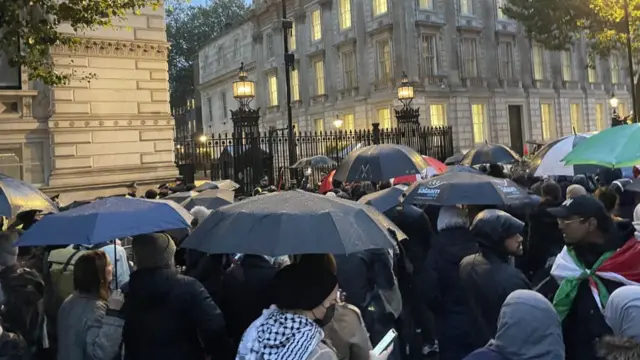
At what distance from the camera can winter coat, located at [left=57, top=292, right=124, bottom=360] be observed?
4414 mm

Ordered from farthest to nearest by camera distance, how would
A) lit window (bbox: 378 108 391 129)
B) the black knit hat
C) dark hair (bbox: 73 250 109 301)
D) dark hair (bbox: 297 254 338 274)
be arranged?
lit window (bbox: 378 108 391 129) → dark hair (bbox: 73 250 109 301) → dark hair (bbox: 297 254 338 274) → the black knit hat

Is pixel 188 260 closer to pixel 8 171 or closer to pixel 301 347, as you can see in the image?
pixel 301 347

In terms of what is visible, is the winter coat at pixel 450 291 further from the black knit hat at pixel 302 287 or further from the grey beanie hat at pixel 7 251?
the grey beanie hat at pixel 7 251

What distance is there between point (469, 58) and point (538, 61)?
6.35 m

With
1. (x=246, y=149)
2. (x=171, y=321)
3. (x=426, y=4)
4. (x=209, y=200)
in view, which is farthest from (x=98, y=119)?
(x=426, y=4)

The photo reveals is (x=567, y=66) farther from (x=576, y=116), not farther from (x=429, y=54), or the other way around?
(x=429, y=54)

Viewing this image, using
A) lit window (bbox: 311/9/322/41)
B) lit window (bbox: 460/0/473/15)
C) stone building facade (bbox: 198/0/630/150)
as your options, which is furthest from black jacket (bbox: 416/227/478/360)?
lit window (bbox: 311/9/322/41)

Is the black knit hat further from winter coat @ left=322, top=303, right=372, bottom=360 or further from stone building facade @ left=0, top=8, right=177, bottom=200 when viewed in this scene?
stone building facade @ left=0, top=8, right=177, bottom=200

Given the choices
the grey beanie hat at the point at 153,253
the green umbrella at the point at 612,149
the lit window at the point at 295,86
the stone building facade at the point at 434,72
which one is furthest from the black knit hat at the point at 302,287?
the lit window at the point at 295,86

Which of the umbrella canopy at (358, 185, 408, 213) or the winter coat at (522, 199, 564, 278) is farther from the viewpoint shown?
the umbrella canopy at (358, 185, 408, 213)

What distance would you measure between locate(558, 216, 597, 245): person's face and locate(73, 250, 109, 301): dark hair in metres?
3.43

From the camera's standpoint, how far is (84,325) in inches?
179

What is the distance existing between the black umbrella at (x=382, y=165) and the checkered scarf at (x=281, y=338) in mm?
5704

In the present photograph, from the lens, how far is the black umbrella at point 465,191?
6.63 meters
